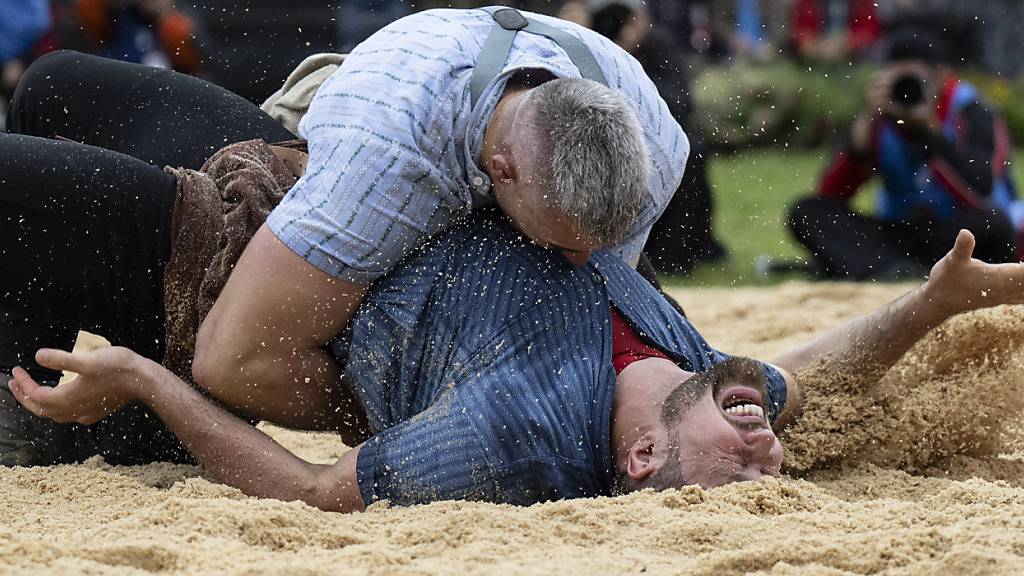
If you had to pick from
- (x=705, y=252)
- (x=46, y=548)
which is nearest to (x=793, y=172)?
(x=705, y=252)

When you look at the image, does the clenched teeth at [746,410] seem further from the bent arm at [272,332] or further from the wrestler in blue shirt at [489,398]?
the bent arm at [272,332]

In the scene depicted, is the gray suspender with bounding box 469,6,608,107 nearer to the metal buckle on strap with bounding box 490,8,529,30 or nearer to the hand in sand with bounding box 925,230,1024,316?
the metal buckle on strap with bounding box 490,8,529,30

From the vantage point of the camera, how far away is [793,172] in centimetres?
998

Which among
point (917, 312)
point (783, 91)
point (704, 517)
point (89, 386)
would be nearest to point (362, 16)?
point (783, 91)

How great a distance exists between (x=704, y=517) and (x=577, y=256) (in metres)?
0.65

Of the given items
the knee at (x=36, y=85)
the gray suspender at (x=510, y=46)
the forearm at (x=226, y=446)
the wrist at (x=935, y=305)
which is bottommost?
the forearm at (x=226, y=446)

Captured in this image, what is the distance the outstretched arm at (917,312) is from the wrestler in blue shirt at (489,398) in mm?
20

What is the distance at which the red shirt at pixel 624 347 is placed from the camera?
2.96m

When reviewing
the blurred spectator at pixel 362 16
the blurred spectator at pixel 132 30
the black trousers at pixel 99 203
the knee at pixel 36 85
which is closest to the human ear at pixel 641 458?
the black trousers at pixel 99 203

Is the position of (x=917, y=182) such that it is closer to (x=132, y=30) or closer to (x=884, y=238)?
(x=884, y=238)

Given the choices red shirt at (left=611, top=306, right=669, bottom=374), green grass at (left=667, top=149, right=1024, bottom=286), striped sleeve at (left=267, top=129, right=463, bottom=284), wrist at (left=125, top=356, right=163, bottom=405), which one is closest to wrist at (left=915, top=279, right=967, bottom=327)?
red shirt at (left=611, top=306, right=669, bottom=374)

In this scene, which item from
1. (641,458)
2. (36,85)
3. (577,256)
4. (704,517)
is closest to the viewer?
(704,517)

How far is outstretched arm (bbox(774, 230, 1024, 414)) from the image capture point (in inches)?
120

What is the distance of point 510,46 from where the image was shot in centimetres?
299
